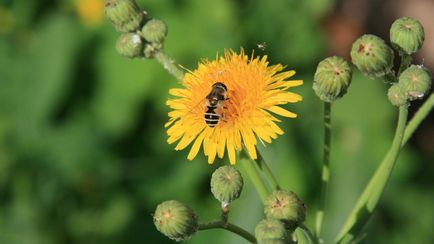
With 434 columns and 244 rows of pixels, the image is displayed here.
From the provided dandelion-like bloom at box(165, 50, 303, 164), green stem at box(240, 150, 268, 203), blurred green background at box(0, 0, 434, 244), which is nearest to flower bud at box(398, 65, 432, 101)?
dandelion-like bloom at box(165, 50, 303, 164)

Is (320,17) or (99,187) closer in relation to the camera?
(99,187)

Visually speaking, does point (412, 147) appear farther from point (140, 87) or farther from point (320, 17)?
point (140, 87)

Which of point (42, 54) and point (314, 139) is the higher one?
point (42, 54)

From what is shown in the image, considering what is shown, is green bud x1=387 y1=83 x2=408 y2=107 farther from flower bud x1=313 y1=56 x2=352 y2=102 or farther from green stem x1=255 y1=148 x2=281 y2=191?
green stem x1=255 y1=148 x2=281 y2=191

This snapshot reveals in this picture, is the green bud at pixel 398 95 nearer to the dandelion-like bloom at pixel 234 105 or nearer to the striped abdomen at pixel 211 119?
the dandelion-like bloom at pixel 234 105

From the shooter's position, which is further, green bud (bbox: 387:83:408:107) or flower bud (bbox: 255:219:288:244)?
green bud (bbox: 387:83:408:107)

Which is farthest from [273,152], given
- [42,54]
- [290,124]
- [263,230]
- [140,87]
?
[263,230]

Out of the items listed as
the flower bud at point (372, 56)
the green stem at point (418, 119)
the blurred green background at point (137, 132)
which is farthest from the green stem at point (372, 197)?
the blurred green background at point (137, 132)
